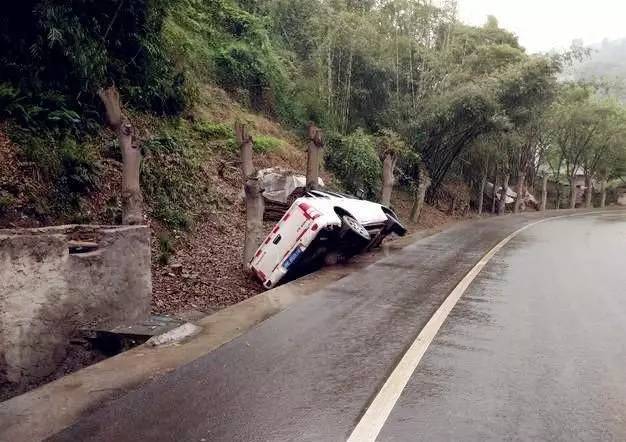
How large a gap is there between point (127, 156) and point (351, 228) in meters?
3.81

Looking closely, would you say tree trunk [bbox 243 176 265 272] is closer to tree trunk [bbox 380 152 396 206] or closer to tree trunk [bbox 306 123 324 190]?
tree trunk [bbox 306 123 324 190]

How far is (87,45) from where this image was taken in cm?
768

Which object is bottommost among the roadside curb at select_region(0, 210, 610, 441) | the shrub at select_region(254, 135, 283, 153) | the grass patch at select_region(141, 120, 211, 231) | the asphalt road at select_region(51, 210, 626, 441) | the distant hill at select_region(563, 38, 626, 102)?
the roadside curb at select_region(0, 210, 610, 441)

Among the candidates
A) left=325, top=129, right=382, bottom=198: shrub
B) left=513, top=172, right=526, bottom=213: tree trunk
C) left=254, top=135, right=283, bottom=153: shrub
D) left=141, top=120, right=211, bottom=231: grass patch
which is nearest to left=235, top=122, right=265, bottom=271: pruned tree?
left=141, top=120, right=211, bottom=231: grass patch

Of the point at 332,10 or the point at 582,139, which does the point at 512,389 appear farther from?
the point at 582,139

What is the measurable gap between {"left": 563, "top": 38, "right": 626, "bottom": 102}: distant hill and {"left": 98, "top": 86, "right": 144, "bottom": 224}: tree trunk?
1406 inches

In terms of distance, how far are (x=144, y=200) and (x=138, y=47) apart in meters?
2.76

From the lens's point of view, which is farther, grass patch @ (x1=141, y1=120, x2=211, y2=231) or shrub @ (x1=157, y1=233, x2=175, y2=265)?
grass patch @ (x1=141, y1=120, x2=211, y2=231)

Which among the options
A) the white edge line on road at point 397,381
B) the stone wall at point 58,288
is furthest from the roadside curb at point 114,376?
the white edge line on road at point 397,381

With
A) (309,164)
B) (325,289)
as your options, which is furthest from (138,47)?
(325,289)

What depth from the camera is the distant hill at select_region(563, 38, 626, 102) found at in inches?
1484

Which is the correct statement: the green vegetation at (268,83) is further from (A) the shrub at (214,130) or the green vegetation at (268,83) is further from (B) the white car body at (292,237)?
(B) the white car body at (292,237)

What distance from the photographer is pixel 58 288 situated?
5.20m

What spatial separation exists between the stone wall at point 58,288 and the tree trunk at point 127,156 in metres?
1.36
